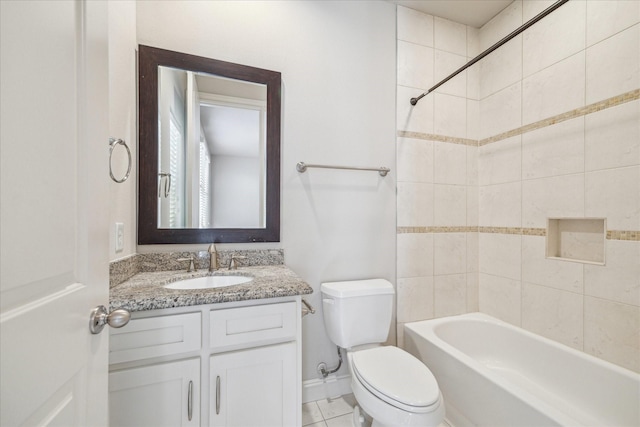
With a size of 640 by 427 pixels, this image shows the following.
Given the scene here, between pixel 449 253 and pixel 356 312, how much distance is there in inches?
36.2

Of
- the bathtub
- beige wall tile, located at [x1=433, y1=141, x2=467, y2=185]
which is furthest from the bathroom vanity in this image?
beige wall tile, located at [x1=433, y1=141, x2=467, y2=185]

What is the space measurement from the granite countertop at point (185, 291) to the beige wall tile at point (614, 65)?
1.81 metres

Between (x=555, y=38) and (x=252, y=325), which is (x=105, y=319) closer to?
(x=252, y=325)

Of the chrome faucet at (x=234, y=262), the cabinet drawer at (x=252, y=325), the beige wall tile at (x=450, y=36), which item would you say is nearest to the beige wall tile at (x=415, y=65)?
the beige wall tile at (x=450, y=36)

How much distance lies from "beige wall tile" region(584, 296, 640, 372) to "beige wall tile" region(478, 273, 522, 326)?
377 millimetres

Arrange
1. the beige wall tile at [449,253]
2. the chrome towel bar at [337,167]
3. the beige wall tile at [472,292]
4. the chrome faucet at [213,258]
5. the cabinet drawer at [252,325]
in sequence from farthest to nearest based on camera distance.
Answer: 1. the beige wall tile at [472,292]
2. the beige wall tile at [449,253]
3. the chrome towel bar at [337,167]
4. the chrome faucet at [213,258]
5. the cabinet drawer at [252,325]

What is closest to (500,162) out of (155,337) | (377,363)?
(377,363)

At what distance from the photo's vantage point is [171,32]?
1397 mm

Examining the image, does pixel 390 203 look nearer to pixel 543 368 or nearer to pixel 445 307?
pixel 445 307

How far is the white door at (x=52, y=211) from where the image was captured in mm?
376

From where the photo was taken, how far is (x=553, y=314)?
62.9 inches

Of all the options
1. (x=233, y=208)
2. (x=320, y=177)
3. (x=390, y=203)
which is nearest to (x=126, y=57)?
(x=233, y=208)

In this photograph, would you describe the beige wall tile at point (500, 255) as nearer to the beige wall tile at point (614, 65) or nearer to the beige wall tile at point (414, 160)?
the beige wall tile at point (414, 160)

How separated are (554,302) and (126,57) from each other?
2.66 meters
